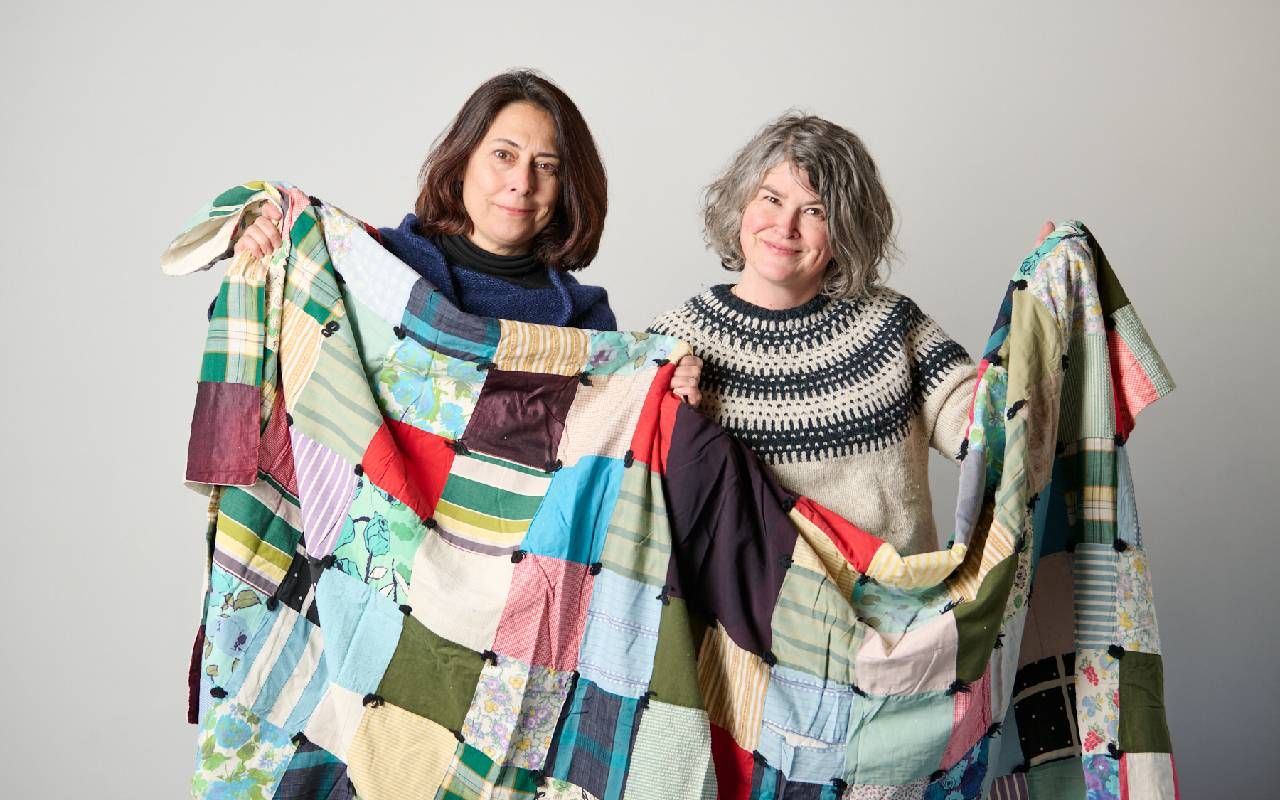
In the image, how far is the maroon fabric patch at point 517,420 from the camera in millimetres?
1948

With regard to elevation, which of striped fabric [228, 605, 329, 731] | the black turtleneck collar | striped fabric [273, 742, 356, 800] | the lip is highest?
the lip

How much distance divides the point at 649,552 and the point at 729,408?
0.31m

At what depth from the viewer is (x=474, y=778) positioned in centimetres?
184

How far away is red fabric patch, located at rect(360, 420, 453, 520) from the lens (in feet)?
6.17

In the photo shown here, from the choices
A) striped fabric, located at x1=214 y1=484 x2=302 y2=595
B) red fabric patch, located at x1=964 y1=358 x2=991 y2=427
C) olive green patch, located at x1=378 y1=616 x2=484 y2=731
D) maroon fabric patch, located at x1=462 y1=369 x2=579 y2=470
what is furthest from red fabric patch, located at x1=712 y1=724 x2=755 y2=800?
striped fabric, located at x1=214 y1=484 x2=302 y2=595

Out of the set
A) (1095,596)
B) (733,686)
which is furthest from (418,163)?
(1095,596)

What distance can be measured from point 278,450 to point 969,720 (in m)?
1.16

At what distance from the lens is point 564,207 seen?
221cm

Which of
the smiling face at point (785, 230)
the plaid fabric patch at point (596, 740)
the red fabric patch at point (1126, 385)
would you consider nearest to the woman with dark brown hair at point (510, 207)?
the smiling face at point (785, 230)

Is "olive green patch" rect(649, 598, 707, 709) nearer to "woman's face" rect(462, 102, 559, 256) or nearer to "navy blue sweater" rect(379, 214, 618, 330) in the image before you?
"navy blue sweater" rect(379, 214, 618, 330)

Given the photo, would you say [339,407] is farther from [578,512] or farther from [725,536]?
[725,536]

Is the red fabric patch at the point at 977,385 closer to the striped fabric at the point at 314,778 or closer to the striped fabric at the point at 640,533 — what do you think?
the striped fabric at the point at 640,533

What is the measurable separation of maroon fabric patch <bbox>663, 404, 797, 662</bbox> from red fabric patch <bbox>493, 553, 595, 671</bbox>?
0.15 metres

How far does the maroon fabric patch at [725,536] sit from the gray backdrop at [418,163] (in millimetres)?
1186
